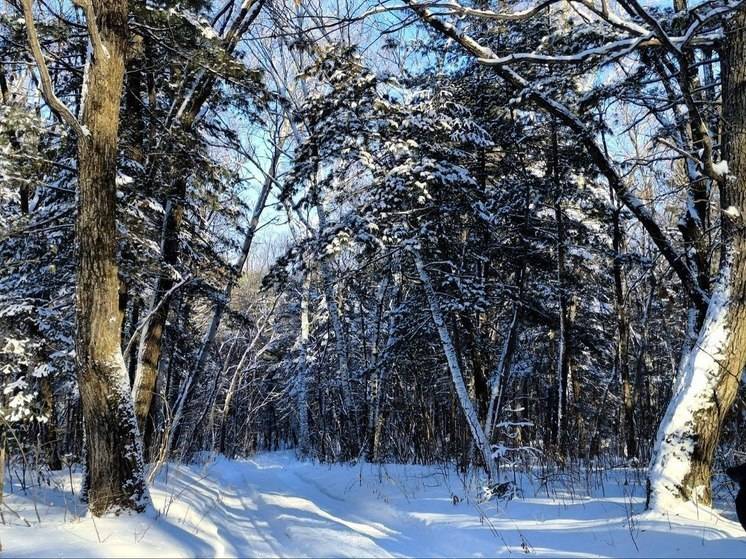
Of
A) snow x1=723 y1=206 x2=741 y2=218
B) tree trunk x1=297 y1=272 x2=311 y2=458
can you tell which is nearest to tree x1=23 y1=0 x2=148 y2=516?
snow x1=723 y1=206 x2=741 y2=218

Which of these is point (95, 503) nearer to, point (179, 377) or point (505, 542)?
point (505, 542)

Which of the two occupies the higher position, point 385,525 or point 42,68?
point 42,68

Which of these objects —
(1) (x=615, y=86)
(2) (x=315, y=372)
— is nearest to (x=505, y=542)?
(1) (x=615, y=86)

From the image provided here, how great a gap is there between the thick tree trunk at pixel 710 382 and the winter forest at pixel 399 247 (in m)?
0.02

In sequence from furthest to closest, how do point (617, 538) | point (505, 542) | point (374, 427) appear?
point (374, 427) < point (505, 542) < point (617, 538)

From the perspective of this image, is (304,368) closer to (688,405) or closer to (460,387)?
(460,387)

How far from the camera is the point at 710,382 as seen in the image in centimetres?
426

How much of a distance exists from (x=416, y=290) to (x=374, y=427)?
3.40m

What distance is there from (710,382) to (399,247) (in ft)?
13.8

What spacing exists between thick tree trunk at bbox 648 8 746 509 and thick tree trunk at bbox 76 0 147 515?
4.26m

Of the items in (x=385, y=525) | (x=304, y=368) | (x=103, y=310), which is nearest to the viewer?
(x=103, y=310)

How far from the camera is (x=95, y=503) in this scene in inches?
157

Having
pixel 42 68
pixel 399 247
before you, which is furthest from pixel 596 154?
pixel 42 68

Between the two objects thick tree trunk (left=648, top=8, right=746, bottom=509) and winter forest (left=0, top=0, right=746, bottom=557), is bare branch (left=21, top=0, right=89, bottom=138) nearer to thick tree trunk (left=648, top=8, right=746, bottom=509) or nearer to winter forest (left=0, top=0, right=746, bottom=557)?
winter forest (left=0, top=0, right=746, bottom=557)
